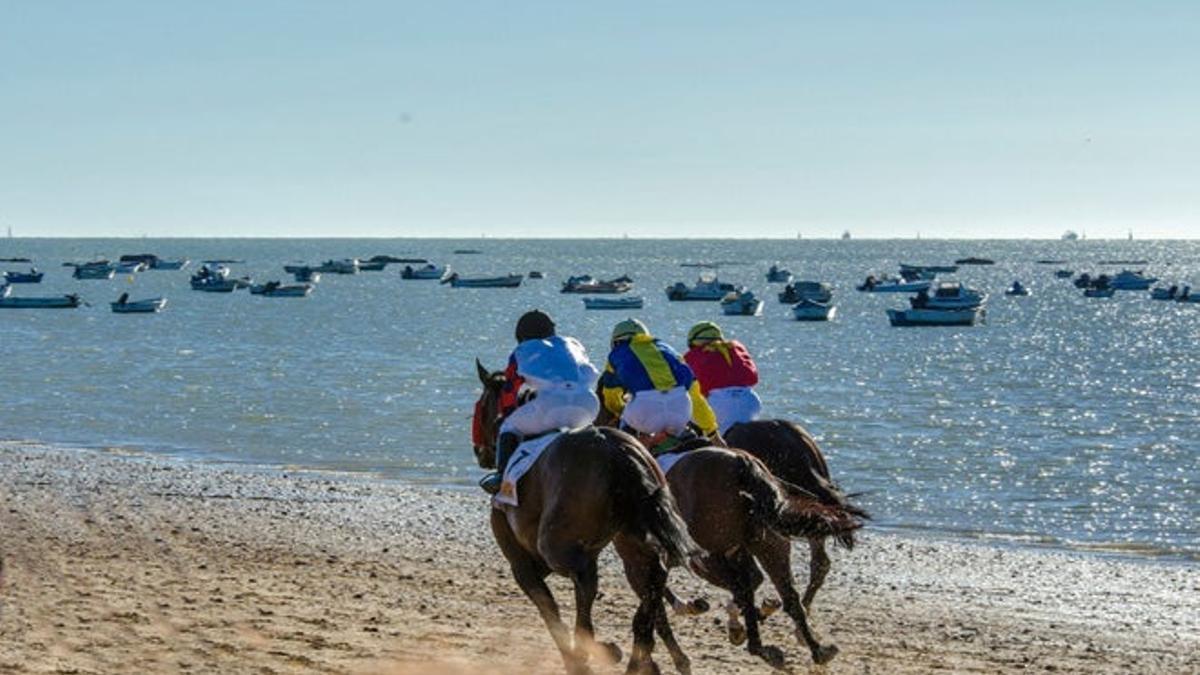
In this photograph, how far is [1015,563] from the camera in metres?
19.8

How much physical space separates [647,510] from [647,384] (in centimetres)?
199

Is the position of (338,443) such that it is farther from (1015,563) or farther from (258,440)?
(1015,563)

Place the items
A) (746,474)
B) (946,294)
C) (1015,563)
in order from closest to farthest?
1. (746,474)
2. (1015,563)
3. (946,294)

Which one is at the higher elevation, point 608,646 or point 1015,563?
point 608,646

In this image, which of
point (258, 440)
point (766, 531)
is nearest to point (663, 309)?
point (258, 440)

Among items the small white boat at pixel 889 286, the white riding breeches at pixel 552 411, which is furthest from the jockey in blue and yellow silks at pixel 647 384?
the small white boat at pixel 889 286

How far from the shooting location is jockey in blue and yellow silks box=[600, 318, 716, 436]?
12.1m

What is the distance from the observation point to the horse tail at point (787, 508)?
37.9 ft

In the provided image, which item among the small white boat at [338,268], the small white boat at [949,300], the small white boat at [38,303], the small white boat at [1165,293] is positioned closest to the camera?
the small white boat at [949,300]

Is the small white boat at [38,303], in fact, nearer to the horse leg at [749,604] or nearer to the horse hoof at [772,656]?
the horse leg at [749,604]

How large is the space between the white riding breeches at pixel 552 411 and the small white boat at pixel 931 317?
3221 inches

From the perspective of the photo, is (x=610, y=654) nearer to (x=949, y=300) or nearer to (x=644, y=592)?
(x=644, y=592)

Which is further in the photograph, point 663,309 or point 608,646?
point 663,309

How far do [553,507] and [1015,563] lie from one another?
1091 centimetres
